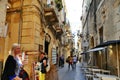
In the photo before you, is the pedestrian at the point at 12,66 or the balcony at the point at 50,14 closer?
the pedestrian at the point at 12,66

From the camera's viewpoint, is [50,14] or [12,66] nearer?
[12,66]

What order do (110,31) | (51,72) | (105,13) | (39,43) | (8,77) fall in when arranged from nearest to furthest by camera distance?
(8,77) → (51,72) → (39,43) → (110,31) → (105,13)

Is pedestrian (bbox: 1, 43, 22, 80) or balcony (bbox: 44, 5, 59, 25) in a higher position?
balcony (bbox: 44, 5, 59, 25)

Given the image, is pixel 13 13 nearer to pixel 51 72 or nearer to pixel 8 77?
pixel 51 72

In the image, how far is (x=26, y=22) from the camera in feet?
33.5

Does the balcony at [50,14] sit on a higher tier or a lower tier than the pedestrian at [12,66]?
higher

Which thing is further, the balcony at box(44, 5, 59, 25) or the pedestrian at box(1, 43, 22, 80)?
the balcony at box(44, 5, 59, 25)

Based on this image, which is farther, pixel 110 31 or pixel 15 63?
pixel 110 31

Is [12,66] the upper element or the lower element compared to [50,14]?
lower

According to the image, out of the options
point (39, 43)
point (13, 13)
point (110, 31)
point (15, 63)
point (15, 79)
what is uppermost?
point (13, 13)

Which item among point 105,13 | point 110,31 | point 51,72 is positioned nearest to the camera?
point 51,72

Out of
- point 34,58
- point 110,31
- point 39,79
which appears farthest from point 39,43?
point 110,31

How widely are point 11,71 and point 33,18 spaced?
21.0 ft

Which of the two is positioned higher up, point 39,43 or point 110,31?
point 110,31
